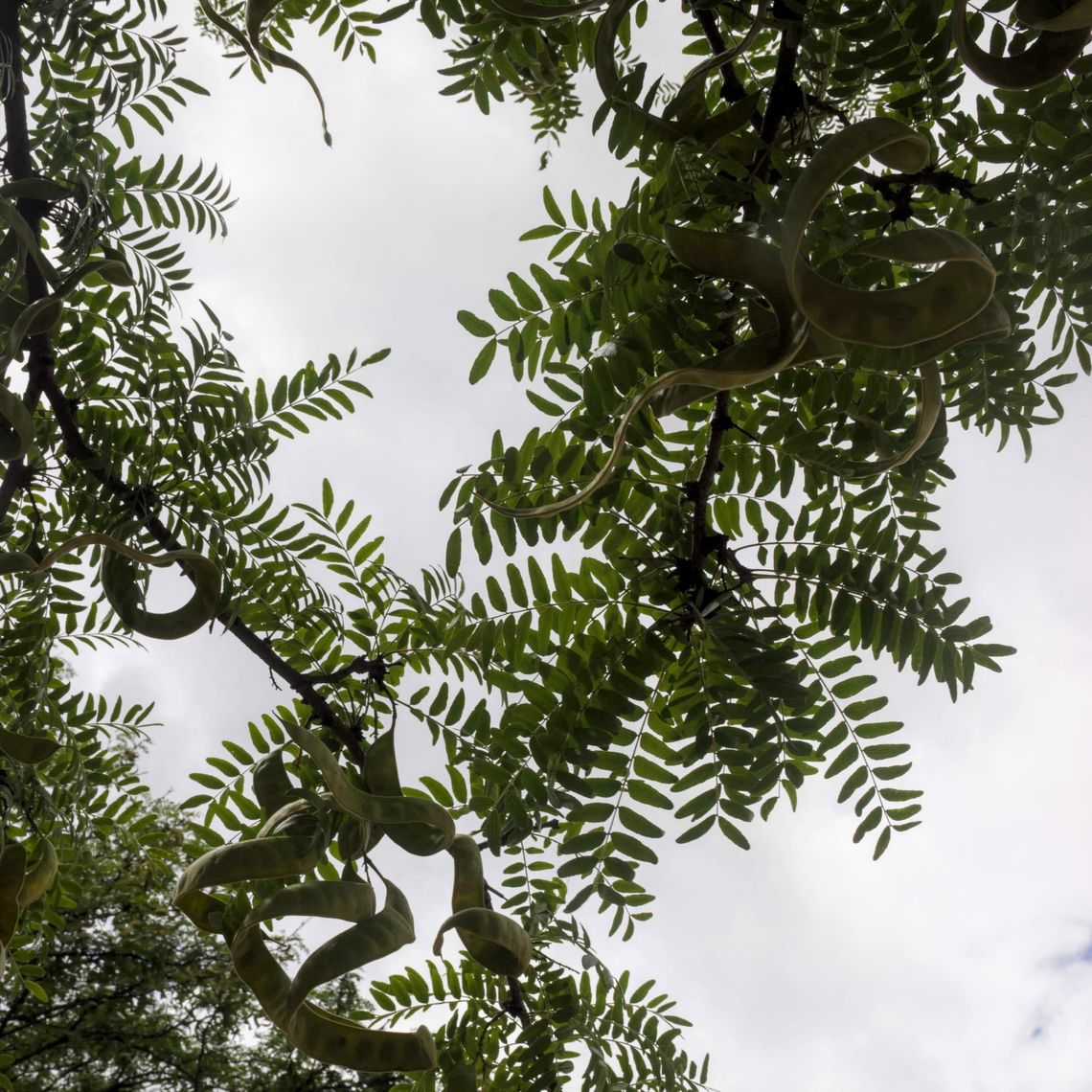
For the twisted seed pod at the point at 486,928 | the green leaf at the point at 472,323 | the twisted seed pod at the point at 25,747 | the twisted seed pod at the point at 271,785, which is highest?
the green leaf at the point at 472,323

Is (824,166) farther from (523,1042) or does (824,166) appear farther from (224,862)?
(523,1042)

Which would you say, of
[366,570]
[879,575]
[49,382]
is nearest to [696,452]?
[879,575]

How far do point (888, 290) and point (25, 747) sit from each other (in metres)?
0.43

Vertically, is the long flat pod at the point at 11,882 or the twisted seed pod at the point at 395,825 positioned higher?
the twisted seed pod at the point at 395,825

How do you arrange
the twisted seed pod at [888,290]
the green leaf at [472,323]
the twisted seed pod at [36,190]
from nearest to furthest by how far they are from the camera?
the twisted seed pod at [888,290], the twisted seed pod at [36,190], the green leaf at [472,323]

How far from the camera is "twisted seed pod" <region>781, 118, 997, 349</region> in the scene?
25 centimetres

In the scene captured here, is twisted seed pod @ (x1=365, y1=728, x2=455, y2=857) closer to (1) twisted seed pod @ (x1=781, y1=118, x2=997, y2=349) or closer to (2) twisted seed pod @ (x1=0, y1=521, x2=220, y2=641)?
(2) twisted seed pod @ (x1=0, y1=521, x2=220, y2=641)

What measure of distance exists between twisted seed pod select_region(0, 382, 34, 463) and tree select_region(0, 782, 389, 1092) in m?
3.10

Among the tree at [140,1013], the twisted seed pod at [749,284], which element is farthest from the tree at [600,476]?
the tree at [140,1013]

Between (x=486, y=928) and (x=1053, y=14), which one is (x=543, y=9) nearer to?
(x=1053, y=14)

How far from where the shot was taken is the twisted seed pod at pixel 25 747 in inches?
17.8

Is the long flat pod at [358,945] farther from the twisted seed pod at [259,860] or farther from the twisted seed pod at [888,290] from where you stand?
the twisted seed pod at [888,290]

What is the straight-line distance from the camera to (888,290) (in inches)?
10.6

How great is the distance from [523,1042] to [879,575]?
0.47 meters
